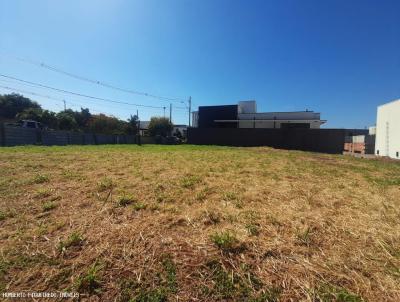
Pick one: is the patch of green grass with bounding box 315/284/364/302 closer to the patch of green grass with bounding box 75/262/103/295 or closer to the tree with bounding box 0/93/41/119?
the patch of green grass with bounding box 75/262/103/295

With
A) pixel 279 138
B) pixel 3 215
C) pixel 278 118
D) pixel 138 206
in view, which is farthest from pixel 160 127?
pixel 3 215

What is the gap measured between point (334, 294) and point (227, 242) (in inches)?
32.1

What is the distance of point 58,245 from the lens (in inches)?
72.7

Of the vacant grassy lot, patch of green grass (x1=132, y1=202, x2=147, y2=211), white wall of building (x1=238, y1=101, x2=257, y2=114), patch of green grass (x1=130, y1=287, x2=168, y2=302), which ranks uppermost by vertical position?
white wall of building (x1=238, y1=101, x2=257, y2=114)

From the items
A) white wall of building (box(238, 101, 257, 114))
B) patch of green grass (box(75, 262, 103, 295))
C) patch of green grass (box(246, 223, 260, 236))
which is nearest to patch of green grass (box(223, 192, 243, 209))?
patch of green grass (box(246, 223, 260, 236))

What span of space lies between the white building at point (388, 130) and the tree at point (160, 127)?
1040 inches

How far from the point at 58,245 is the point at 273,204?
2518 millimetres

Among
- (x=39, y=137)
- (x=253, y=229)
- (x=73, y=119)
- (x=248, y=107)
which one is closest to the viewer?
(x=253, y=229)

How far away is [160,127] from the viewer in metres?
34.0

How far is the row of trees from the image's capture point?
30.1 meters

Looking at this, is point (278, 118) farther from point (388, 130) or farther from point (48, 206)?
point (48, 206)

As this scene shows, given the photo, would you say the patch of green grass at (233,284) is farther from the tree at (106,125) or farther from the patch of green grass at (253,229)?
the tree at (106,125)

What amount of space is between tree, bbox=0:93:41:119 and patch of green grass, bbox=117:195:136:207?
50136 mm

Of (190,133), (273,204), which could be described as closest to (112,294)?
(273,204)
